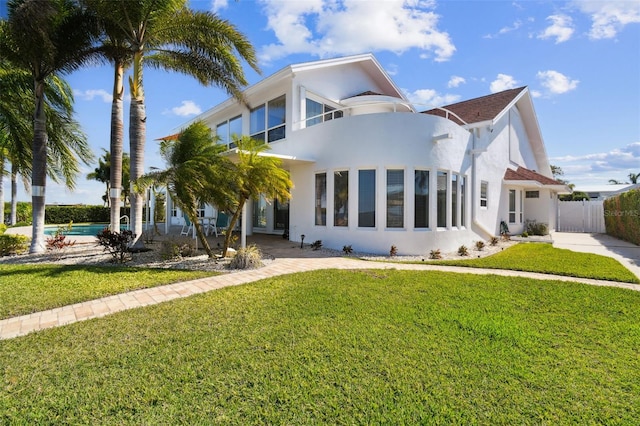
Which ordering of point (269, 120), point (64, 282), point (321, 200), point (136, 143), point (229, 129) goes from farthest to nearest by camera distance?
point (229, 129)
point (269, 120)
point (321, 200)
point (136, 143)
point (64, 282)

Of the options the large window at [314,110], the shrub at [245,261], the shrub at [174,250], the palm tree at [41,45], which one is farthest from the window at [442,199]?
the palm tree at [41,45]

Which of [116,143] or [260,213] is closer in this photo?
[116,143]

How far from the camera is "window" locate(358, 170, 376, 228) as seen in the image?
1282 cm

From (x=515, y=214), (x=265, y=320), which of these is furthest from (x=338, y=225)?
(x=515, y=214)

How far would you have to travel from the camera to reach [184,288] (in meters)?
7.53

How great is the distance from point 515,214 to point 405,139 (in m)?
14.0

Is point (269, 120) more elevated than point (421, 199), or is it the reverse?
point (269, 120)

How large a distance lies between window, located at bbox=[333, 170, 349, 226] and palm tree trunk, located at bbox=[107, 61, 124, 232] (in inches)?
354

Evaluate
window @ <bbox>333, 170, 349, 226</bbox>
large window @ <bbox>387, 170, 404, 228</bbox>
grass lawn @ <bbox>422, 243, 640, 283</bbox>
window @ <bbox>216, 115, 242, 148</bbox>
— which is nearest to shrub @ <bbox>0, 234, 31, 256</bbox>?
window @ <bbox>216, 115, 242, 148</bbox>

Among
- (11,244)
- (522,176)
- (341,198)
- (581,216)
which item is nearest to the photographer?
(11,244)

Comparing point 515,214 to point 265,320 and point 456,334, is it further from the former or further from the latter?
point 265,320

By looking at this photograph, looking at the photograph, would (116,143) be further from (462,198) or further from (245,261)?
(462,198)

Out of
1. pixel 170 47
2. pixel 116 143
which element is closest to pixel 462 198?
pixel 170 47

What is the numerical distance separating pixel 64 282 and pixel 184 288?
10.5 feet
